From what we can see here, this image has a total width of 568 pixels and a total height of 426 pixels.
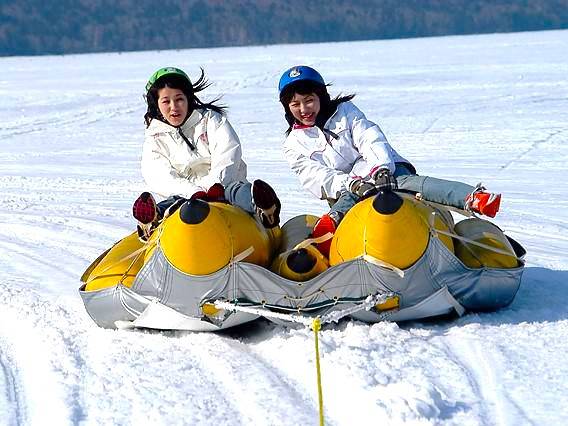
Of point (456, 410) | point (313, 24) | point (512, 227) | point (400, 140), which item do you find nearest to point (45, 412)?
point (456, 410)

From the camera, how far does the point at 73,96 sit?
20906mm

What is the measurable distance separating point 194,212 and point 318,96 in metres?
1.36

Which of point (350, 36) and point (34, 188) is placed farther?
point (350, 36)

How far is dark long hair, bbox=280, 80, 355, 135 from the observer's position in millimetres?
5496

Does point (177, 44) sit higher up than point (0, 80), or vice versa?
point (0, 80)

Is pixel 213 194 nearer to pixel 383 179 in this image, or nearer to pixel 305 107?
pixel 305 107

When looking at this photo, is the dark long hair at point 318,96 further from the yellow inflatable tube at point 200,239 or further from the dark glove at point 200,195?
the yellow inflatable tube at point 200,239

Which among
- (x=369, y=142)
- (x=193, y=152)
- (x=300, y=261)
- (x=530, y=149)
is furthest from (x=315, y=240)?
(x=530, y=149)

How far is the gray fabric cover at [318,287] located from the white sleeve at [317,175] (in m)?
0.94

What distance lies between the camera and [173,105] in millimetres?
5566

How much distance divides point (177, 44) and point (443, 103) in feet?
305

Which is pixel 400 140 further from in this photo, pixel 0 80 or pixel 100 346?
pixel 0 80

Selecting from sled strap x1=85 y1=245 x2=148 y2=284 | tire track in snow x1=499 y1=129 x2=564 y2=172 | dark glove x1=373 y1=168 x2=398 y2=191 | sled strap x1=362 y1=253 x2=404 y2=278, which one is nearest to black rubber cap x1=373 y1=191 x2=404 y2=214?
sled strap x1=362 y1=253 x2=404 y2=278

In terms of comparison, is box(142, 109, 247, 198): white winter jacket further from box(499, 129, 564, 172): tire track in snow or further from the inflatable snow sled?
box(499, 129, 564, 172): tire track in snow
